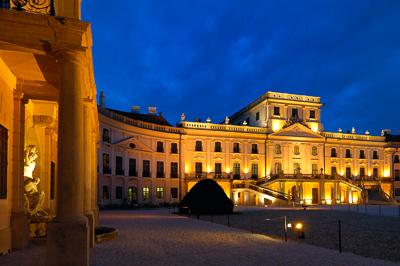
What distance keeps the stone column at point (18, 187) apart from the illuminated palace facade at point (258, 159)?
3548 centimetres

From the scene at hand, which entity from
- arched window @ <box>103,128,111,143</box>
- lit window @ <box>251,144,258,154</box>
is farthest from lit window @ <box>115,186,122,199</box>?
lit window @ <box>251,144,258,154</box>

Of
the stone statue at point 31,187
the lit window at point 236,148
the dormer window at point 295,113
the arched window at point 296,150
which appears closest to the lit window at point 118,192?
the lit window at point 236,148

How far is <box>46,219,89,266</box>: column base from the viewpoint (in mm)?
8977

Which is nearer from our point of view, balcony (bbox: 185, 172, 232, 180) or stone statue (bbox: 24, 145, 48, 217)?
stone statue (bbox: 24, 145, 48, 217)

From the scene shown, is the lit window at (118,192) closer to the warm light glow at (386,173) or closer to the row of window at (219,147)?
the row of window at (219,147)

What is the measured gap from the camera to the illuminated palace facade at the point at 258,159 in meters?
54.0

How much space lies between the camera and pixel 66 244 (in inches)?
359

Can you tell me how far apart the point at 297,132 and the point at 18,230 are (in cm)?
5934

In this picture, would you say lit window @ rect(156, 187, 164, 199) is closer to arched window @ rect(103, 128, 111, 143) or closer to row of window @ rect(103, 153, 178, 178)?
row of window @ rect(103, 153, 178, 178)

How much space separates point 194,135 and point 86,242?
5302 cm

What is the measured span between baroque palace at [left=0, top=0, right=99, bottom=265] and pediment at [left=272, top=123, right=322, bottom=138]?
180 ft

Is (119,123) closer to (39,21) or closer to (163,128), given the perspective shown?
(163,128)

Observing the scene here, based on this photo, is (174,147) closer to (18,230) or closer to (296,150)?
(296,150)

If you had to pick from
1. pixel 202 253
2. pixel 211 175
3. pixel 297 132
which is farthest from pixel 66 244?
pixel 297 132
